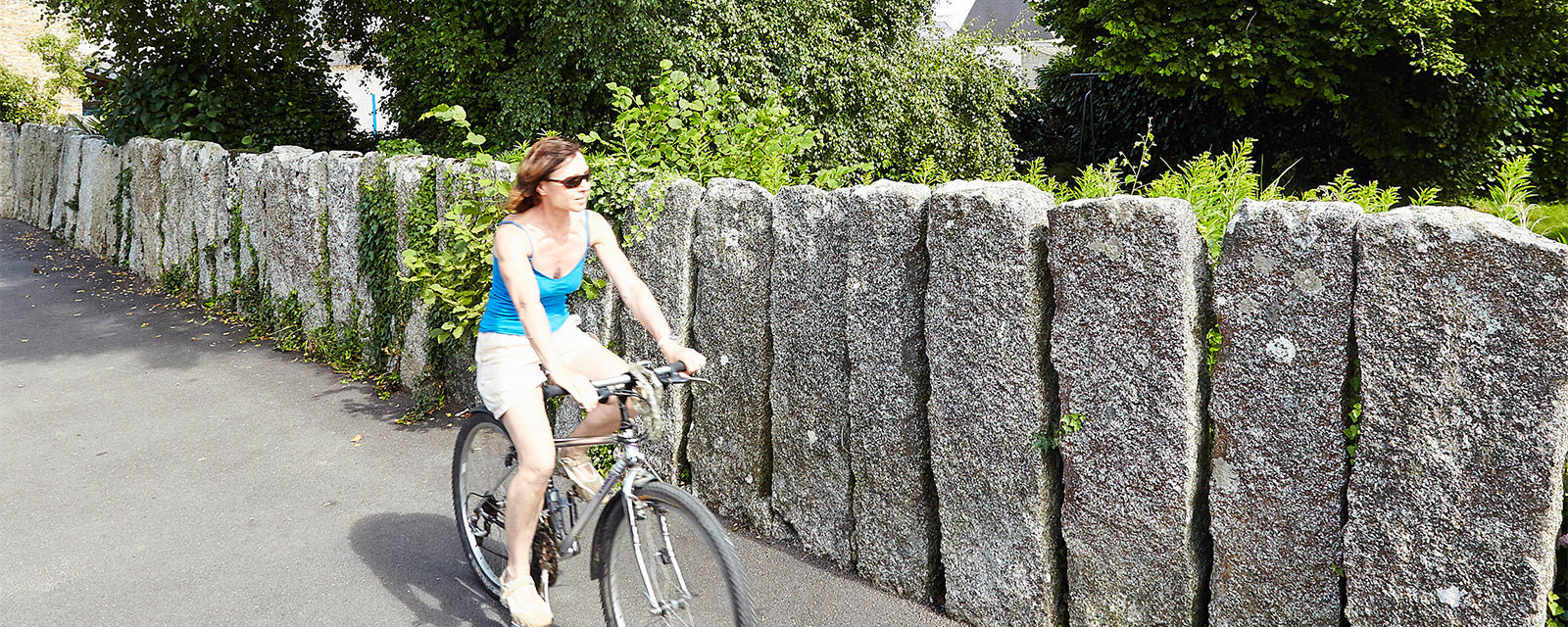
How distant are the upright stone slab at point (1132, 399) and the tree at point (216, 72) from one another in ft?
38.9

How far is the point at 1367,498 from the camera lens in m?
2.97

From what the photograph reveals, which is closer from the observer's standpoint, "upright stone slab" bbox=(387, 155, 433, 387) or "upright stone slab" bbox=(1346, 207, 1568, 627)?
"upright stone slab" bbox=(1346, 207, 1568, 627)

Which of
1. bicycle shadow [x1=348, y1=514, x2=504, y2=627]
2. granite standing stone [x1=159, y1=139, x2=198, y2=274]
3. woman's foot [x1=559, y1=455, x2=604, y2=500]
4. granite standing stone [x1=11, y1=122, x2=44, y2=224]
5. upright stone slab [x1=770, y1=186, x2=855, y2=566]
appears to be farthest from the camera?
granite standing stone [x1=11, y1=122, x2=44, y2=224]

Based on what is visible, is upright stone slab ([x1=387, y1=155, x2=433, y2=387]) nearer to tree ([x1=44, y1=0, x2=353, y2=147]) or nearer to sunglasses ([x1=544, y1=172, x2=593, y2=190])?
sunglasses ([x1=544, y1=172, x2=593, y2=190])

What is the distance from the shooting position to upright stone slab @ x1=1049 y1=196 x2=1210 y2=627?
127 inches

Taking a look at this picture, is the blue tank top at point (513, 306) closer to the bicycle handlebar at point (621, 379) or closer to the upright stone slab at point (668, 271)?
the bicycle handlebar at point (621, 379)

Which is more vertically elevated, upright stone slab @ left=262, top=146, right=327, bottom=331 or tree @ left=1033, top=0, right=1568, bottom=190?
tree @ left=1033, top=0, right=1568, bottom=190

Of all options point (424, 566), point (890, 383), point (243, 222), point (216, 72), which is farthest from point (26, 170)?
point (890, 383)

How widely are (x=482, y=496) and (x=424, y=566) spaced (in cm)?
52

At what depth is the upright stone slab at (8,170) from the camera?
17.3 m

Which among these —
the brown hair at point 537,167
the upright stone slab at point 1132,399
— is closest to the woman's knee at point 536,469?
the brown hair at point 537,167

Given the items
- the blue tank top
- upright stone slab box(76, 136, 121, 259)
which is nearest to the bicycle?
the blue tank top

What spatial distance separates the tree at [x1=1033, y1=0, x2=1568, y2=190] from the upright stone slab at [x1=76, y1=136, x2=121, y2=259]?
12.5 m

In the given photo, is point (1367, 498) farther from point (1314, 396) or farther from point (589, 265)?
point (589, 265)
